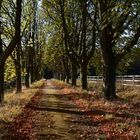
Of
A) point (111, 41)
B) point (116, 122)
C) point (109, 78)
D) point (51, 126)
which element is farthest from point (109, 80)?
point (51, 126)

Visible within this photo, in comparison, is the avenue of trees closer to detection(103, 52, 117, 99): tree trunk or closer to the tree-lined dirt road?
detection(103, 52, 117, 99): tree trunk

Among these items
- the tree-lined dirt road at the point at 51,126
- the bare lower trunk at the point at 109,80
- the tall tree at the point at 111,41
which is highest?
the tall tree at the point at 111,41

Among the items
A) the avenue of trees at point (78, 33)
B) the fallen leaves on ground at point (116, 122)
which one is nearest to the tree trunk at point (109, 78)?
the avenue of trees at point (78, 33)

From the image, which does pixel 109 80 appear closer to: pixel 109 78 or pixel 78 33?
pixel 109 78

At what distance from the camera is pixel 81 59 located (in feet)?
128

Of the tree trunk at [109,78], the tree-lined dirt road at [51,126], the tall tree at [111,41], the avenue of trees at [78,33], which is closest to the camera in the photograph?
the tree-lined dirt road at [51,126]

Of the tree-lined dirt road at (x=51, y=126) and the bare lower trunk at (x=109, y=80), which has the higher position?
the bare lower trunk at (x=109, y=80)

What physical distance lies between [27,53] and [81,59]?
18.4 m

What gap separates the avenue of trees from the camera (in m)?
21.3

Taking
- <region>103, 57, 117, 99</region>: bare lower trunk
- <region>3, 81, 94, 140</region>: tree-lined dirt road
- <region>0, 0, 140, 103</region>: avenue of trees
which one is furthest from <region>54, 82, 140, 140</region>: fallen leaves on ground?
<region>103, 57, 117, 99</region>: bare lower trunk

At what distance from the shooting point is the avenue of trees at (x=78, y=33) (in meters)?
21.3

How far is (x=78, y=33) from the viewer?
4397 cm

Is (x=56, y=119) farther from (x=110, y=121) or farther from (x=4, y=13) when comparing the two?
(x=4, y=13)

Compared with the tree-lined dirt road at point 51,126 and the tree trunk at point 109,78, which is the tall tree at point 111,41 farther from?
the tree-lined dirt road at point 51,126
